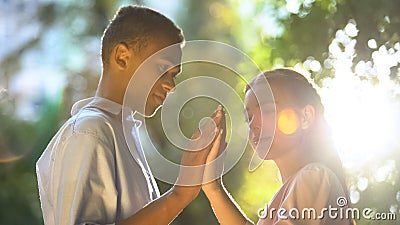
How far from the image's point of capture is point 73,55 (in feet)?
4.46

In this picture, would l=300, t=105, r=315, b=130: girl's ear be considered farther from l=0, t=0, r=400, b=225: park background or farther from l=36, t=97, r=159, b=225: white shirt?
l=0, t=0, r=400, b=225: park background

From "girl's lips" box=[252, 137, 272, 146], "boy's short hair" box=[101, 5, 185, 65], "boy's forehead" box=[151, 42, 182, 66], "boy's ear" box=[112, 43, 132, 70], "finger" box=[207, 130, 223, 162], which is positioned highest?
"boy's short hair" box=[101, 5, 185, 65]

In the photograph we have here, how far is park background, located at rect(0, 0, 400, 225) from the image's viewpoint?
1095 mm

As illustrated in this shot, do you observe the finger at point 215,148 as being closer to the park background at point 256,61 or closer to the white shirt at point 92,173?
the white shirt at point 92,173

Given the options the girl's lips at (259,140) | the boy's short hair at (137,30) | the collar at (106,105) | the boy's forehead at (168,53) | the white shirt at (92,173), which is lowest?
the white shirt at (92,173)

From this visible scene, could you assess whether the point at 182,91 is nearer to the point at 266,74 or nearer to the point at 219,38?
the point at 219,38

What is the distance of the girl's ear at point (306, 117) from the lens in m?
0.61

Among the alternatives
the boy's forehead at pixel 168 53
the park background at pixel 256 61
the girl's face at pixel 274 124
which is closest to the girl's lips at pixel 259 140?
the girl's face at pixel 274 124

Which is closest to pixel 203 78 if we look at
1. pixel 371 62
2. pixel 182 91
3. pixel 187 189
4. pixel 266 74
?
pixel 182 91

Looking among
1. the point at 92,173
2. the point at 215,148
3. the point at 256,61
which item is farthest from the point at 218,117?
the point at 256,61

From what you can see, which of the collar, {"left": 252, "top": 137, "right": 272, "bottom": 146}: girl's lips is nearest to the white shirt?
the collar

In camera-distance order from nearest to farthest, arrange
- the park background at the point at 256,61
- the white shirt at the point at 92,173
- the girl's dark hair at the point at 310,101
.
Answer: the white shirt at the point at 92,173 < the girl's dark hair at the point at 310,101 < the park background at the point at 256,61

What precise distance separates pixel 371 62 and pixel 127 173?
715 millimetres

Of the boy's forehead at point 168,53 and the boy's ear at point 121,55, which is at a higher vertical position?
the boy's forehead at point 168,53
